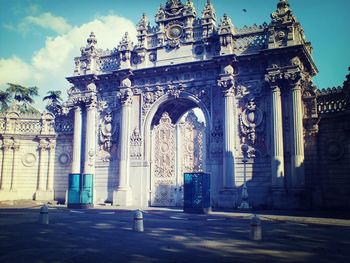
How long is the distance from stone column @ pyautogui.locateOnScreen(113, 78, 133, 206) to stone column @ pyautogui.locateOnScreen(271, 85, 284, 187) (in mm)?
10443

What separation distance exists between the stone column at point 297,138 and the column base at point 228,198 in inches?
144

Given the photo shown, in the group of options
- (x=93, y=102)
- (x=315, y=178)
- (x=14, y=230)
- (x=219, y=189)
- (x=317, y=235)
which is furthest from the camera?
(x=93, y=102)

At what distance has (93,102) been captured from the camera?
28406 mm

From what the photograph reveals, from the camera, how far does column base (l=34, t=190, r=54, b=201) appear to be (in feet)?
93.8

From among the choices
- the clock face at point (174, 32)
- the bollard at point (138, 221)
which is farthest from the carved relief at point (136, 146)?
the bollard at point (138, 221)

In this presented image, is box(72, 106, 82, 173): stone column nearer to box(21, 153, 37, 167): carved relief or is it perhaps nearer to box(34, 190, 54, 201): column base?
box(34, 190, 54, 201): column base

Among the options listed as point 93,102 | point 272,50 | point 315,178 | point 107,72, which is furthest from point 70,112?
point 315,178

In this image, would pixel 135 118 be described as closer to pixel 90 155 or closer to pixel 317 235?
pixel 90 155

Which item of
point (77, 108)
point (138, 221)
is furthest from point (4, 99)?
point (138, 221)

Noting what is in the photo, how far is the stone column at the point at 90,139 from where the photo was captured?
27625 millimetres

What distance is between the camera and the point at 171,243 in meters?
10.0

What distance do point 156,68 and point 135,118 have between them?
409 centimetres

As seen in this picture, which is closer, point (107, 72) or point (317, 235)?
point (317, 235)

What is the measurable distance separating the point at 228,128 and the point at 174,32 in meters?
8.78
